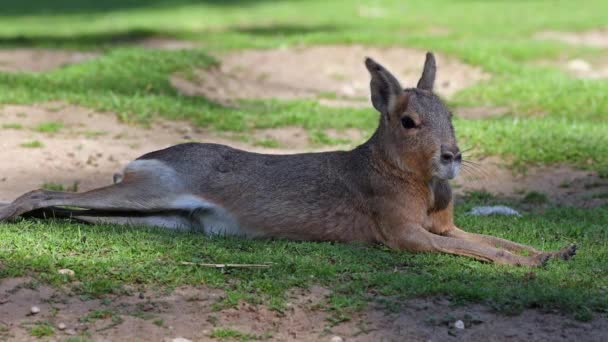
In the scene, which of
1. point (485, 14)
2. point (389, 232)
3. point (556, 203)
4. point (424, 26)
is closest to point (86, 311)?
point (389, 232)

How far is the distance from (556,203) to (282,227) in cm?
263

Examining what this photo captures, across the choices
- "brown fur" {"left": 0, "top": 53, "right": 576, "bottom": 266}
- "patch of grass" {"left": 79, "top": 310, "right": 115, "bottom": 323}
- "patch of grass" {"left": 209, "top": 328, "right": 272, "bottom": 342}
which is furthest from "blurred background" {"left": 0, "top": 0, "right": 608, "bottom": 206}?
"patch of grass" {"left": 209, "top": 328, "right": 272, "bottom": 342}

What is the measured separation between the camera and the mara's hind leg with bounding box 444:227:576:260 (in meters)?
5.60

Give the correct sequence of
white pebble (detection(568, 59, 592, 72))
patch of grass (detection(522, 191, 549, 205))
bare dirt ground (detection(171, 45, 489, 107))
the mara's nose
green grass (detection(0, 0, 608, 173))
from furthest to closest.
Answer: white pebble (detection(568, 59, 592, 72)) → bare dirt ground (detection(171, 45, 489, 107)) → green grass (detection(0, 0, 608, 173)) → patch of grass (detection(522, 191, 549, 205)) → the mara's nose

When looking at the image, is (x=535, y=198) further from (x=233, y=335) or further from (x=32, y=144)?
(x=32, y=144)

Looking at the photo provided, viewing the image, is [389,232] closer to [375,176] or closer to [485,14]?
[375,176]

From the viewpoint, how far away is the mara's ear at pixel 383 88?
19.6 feet

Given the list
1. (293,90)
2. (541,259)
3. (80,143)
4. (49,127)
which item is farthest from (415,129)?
(293,90)

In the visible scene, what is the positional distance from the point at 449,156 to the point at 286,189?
1.01m

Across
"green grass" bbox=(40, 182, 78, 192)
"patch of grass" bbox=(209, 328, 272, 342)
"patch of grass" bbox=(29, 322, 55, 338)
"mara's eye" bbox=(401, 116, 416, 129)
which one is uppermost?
"mara's eye" bbox=(401, 116, 416, 129)

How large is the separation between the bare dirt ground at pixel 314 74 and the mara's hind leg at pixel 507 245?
19.1ft

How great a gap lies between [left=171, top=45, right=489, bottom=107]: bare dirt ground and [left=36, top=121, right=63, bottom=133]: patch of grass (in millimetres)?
2249

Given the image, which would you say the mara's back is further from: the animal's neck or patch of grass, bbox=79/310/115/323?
patch of grass, bbox=79/310/115/323

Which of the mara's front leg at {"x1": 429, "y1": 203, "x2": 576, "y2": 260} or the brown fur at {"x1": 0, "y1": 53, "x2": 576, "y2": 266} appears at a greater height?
the brown fur at {"x1": 0, "y1": 53, "x2": 576, "y2": 266}
